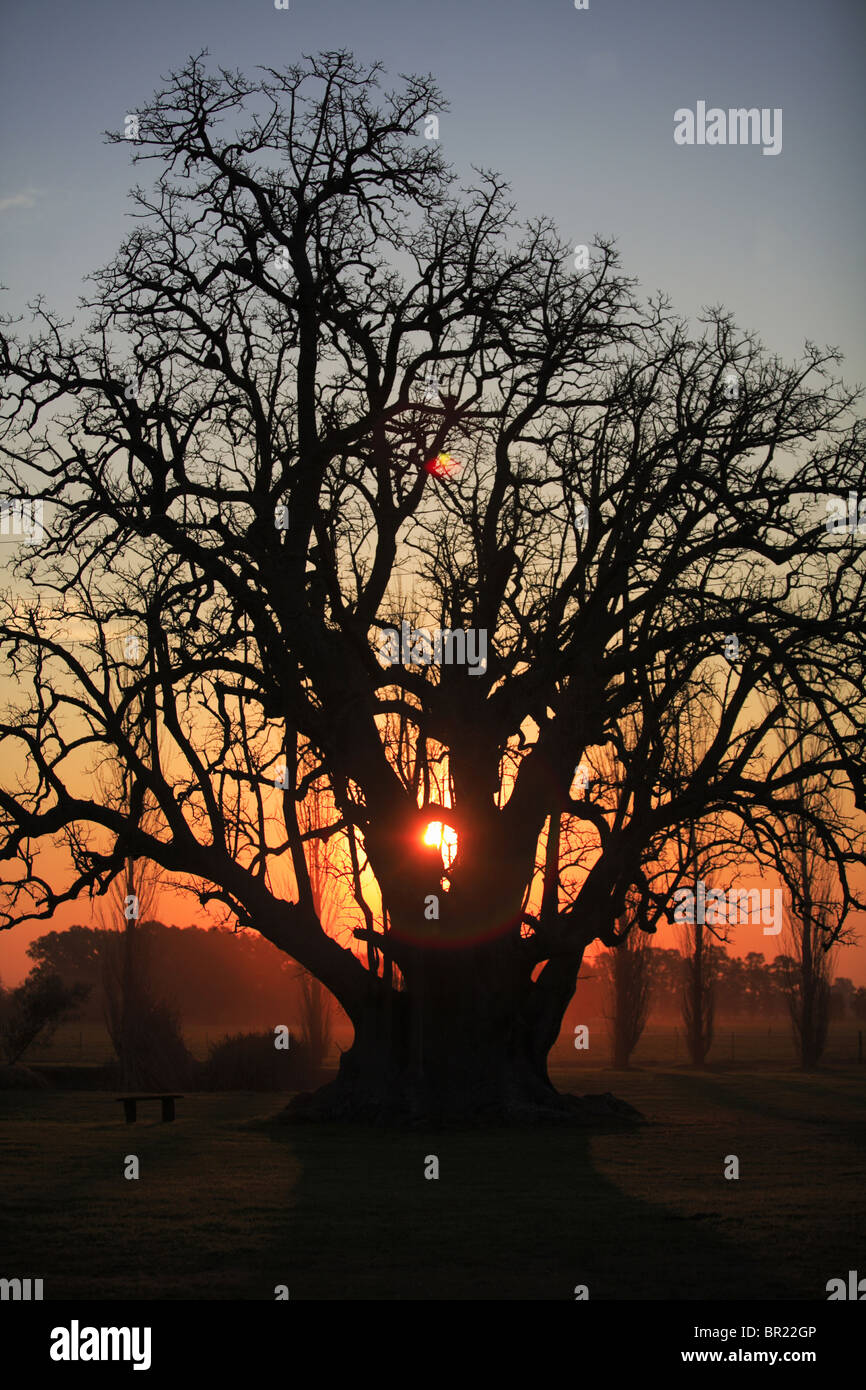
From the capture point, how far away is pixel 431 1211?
13.6 m

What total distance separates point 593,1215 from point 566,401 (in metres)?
14.2

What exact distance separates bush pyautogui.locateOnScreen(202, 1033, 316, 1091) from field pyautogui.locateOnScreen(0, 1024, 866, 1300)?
1342 cm

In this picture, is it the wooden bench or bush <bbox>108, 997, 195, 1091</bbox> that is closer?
the wooden bench

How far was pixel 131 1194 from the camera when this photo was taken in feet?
48.7

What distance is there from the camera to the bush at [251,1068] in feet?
123

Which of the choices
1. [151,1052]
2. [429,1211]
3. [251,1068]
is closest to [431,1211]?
[429,1211]

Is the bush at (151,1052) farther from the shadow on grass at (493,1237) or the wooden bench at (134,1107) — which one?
the shadow on grass at (493,1237)

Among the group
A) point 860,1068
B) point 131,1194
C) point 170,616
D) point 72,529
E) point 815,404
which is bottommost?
point 860,1068

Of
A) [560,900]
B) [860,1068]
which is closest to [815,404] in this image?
[560,900]

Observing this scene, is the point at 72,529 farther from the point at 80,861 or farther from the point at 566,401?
the point at 566,401

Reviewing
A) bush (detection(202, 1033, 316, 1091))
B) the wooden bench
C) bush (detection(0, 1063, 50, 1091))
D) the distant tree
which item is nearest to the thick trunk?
the wooden bench

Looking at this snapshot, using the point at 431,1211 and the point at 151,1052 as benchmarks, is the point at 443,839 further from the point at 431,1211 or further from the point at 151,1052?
the point at 151,1052

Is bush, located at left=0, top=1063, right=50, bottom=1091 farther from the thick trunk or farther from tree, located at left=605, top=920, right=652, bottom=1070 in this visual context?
tree, located at left=605, top=920, right=652, bottom=1070

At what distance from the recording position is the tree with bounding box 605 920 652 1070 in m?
53.2
